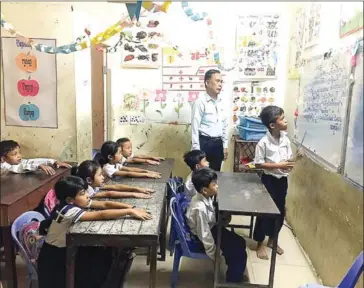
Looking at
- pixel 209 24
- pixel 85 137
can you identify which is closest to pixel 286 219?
pixel 209 24

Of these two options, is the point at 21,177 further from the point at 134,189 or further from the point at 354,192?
the point at 354,192

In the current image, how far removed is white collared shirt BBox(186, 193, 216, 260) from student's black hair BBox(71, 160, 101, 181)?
1.83 ft

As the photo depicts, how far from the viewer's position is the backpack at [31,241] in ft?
5.19

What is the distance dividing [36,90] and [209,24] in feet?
6.85

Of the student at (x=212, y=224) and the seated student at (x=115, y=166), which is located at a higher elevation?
the seated student at (x=115, y=166)

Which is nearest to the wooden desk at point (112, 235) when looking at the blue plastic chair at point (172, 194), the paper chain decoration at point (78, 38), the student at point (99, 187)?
the student at point (99, 187)

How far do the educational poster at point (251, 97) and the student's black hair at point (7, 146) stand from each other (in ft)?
7.76

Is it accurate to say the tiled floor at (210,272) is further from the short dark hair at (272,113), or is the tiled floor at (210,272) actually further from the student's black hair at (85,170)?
the short dark hair at (272,113)

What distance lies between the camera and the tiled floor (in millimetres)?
2066

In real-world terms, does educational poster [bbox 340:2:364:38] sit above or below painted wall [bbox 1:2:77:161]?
above

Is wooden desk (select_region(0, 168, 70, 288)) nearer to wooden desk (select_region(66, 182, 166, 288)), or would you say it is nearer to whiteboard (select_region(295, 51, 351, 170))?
wooden desk (select_region(66, 182, 166, 288))

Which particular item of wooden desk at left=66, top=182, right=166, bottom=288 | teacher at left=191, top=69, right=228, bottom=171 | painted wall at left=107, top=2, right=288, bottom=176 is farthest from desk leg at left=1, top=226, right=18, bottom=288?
painted wall at left=107, top=2, right=288, bottom=176

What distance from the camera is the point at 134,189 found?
192 cm

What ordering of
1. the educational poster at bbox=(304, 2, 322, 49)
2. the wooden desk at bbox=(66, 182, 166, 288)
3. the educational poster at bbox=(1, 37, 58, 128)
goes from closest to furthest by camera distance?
the educational poster at bbox=(1, 37, 58, 128), the wooden desk at bbox=(66, 182, 166, 288), the educational poster at bbox=(304, 2, 322, 49)
